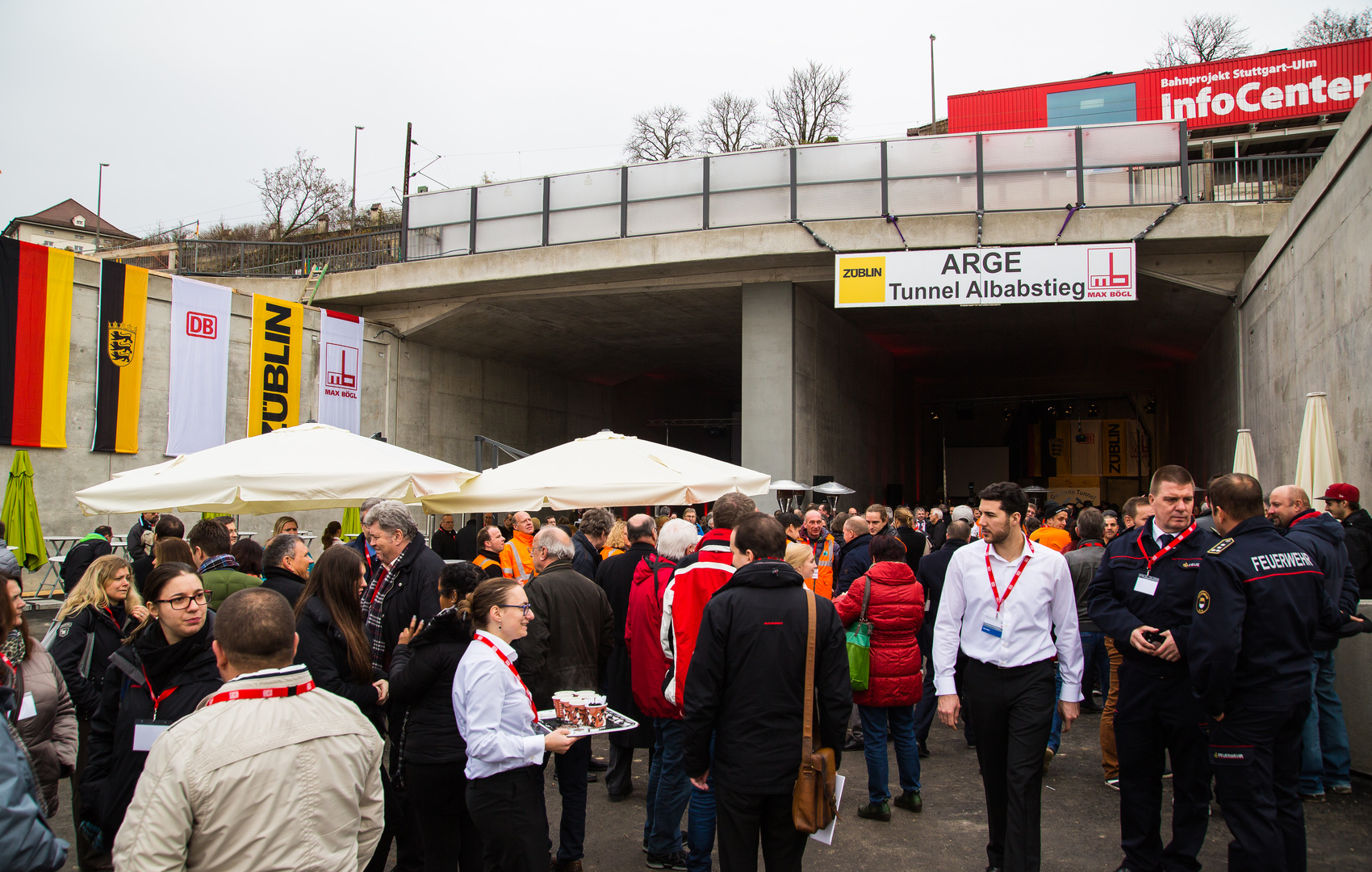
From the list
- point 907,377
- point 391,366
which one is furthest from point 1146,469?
point 391,366

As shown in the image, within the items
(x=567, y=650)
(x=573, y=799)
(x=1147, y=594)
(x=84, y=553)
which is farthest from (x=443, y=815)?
(x=84, y=553)

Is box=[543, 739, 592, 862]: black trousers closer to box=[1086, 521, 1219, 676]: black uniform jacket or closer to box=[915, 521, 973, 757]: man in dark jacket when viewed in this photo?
box=[1086, 521, 1219, 676]: black uniform jacket

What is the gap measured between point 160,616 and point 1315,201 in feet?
36.8

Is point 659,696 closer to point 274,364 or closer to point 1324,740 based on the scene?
point 1324,740

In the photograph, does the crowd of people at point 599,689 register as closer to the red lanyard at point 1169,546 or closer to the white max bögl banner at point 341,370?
the red lanyard at point 1169,546

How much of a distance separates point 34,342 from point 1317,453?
17382 millimetres

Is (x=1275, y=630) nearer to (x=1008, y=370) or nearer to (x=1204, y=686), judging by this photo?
(x=1204, y=686)

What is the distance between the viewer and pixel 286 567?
468cm

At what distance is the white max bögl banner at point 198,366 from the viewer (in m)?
15.6

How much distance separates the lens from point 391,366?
19.5 meters

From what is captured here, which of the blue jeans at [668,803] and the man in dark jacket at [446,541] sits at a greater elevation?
the man in dark jacket at [446,541]

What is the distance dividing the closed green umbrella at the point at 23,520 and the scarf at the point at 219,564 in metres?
8.30

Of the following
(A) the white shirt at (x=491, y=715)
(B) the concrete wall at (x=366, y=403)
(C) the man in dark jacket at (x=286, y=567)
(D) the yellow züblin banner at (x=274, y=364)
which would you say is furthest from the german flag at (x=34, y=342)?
(A) the white shirt at (x=491, y=715)

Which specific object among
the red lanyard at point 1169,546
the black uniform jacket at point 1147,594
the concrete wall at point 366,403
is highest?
the concrete wall at point 366,403
